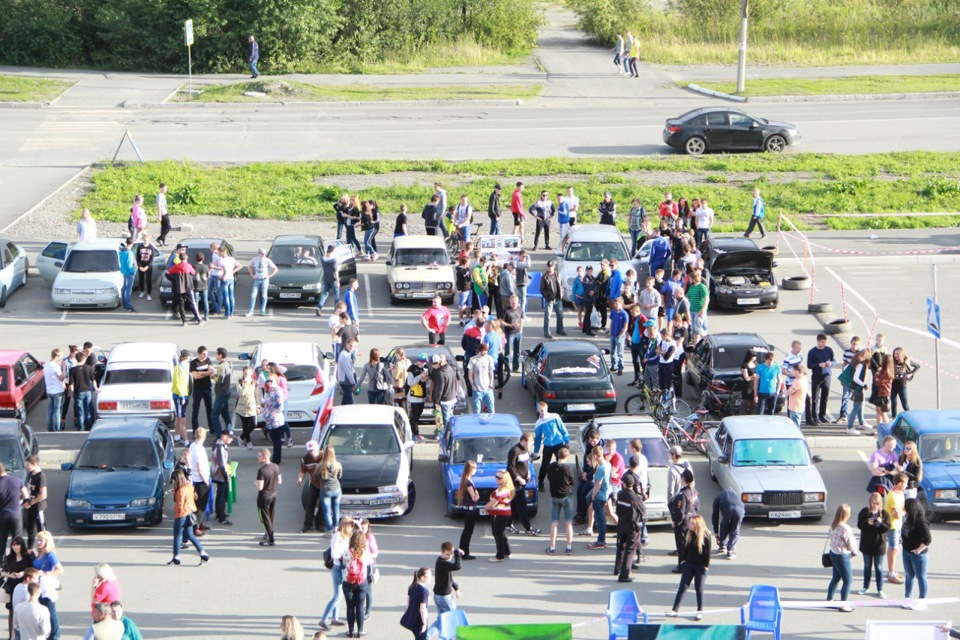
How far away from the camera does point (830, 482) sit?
22.8 metres

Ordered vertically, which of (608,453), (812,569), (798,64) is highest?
(798,64)

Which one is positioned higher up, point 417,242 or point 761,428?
point 417,242

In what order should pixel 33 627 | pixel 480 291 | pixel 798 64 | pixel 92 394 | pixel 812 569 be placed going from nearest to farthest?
pixel 33 627
pixel 812 569
pixel 92 394
pixel 480 291
pixel 798 64

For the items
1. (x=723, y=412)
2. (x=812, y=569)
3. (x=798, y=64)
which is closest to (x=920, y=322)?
(x=723, y=412)

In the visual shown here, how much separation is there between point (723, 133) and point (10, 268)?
2339cm

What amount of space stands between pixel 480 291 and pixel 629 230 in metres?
8.01

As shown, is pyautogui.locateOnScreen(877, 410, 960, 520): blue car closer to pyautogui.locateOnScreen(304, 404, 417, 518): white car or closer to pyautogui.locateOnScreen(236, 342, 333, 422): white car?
pyautogui.locateOnScreen(304, 404, 417, 518): white car

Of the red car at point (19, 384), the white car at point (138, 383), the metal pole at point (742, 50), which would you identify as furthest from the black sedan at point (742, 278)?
the metal pole at point (742, 50)

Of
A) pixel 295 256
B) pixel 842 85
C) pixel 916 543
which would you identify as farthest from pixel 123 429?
pixel 842 85

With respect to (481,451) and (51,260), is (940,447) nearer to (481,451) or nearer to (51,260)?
(481,451)

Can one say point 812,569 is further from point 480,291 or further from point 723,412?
point 480,291

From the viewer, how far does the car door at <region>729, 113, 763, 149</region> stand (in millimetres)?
45656

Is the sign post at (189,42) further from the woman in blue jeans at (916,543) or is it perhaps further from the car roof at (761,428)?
the woman in blue jeans at (916,543)

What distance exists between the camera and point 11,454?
2153 centimetres
